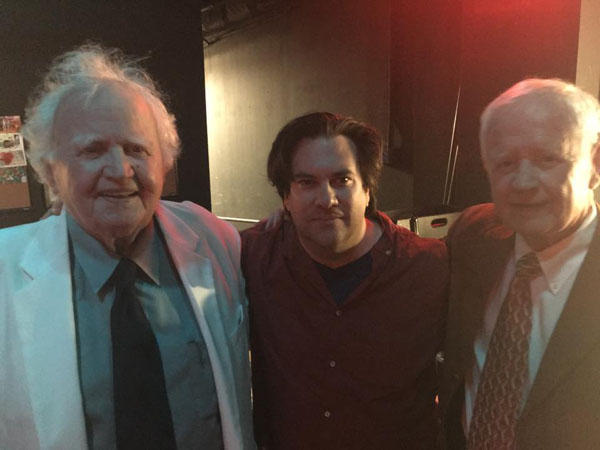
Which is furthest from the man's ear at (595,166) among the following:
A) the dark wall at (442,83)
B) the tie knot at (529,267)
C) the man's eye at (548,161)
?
the dark wall at (442,83)

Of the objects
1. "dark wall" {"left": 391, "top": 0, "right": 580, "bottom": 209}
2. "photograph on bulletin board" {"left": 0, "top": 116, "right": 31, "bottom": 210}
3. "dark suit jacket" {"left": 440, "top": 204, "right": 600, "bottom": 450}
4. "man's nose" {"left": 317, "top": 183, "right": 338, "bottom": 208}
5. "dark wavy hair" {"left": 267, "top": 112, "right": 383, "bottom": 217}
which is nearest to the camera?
"dark suit jacket" {"left": 440, "top": 204, "right": 600, "bottom": 450}

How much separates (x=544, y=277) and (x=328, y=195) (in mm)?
736

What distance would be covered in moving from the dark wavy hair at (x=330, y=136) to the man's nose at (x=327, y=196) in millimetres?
167

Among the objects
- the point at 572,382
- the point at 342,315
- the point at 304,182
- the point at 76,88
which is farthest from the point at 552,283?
the point at 76,88

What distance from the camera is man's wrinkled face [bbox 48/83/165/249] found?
52.9 inches

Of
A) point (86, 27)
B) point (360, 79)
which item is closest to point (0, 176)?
point (86, 27)

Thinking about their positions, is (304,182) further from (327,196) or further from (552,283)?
(552,283)

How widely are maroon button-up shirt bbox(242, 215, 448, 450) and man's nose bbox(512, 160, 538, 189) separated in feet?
1.88

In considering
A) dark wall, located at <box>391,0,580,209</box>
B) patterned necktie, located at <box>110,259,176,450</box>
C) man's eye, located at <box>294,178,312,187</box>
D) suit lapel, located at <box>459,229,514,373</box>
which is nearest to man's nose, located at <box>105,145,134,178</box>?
patterned necktie, located at <box>110,259,176,450</box>

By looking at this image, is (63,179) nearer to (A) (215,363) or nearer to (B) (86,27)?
(A) (215,363)

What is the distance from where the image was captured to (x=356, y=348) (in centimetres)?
172

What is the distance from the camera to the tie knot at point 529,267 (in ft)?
4.50

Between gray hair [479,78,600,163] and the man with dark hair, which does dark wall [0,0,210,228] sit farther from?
Result: gray hair [479,78,600,163]

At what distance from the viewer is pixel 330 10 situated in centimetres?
561
